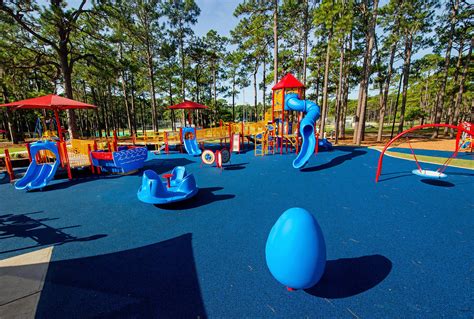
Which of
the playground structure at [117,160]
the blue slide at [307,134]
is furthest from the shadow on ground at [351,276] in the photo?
the playground structure at [117,160]

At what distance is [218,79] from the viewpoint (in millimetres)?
35781

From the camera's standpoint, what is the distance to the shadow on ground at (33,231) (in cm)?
439

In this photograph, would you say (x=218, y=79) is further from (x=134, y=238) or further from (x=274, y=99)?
(x=134, y=238)

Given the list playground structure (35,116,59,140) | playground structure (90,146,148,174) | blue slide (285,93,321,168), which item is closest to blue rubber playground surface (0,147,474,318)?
playground structure (90,146,148,174)

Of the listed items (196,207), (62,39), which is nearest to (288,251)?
(196,207)

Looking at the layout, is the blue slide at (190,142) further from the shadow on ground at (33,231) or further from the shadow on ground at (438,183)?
the shadow on ground at (438,183)

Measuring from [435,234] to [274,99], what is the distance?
474 inches

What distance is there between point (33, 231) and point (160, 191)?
9.53ft

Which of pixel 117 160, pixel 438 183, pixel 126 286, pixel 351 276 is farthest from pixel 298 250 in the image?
pixel 117 160

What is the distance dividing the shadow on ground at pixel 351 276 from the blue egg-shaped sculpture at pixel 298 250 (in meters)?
0.41

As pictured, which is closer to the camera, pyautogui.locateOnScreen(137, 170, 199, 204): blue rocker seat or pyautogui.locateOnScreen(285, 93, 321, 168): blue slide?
pyautogui.locateOnScreen(137, 170, 199, 204): blue rocker seat

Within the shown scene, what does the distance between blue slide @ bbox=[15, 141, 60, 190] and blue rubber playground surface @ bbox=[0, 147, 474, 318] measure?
364mm

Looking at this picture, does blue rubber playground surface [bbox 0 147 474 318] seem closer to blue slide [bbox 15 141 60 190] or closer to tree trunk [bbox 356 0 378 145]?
blue slide [bbox 15 141 60 190]

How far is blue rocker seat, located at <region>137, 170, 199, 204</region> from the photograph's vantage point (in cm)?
565
